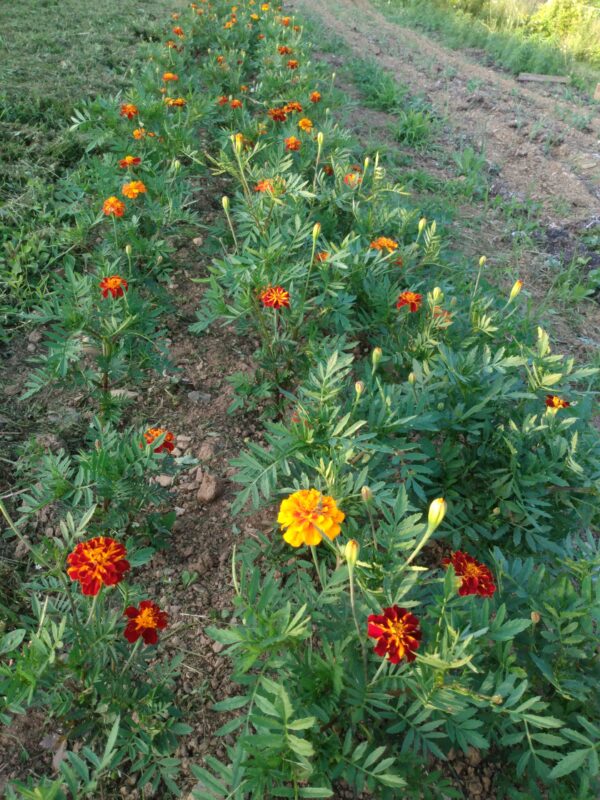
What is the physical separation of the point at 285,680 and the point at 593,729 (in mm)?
578

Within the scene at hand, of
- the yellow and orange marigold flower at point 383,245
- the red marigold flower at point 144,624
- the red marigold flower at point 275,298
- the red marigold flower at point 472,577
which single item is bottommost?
the red marigold flower at point 144,624

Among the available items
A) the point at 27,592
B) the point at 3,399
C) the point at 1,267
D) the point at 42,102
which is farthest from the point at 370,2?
the point at 27,592

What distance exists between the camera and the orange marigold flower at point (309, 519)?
1.08 m

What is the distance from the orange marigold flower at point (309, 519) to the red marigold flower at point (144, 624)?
36 centimetres

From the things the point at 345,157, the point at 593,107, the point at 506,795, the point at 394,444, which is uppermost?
the point at 593,107

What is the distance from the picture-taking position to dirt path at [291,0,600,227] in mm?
4285

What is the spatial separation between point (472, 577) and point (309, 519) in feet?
1.39

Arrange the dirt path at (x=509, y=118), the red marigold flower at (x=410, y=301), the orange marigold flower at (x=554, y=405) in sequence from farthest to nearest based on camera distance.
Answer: the dirt path at (x=509, y=118) < the red marigold flower at (x=410, y=301) < the orange marigold flower at (x=554, y=405)

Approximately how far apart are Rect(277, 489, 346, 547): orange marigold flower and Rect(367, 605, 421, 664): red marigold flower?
0.17 metres

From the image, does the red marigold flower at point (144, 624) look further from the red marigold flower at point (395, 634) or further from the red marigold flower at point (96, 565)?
the red marigold flower at point (395, 634)

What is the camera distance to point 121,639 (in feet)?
4.31

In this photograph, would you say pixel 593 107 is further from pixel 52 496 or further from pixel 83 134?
pixel 52 496

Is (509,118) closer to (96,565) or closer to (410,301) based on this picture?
(410,301)

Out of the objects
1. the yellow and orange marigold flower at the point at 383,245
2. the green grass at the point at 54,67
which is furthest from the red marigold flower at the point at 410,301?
the green grass at the point at 54,67
